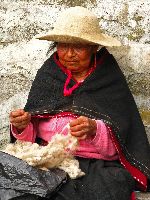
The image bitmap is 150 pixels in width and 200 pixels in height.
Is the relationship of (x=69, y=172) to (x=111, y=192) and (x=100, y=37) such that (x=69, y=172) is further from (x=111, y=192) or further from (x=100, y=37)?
(x=100, y=37)

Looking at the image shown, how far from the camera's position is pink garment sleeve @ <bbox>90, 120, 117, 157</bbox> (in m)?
2.41

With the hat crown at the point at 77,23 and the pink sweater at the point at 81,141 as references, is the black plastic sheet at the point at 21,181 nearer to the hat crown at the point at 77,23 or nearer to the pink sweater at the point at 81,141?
the pink sweater at the point at 81,141

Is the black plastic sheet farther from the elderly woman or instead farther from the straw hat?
the straw hat

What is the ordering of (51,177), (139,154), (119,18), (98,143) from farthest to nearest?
(119,18)
(139,154)
(98,143)
(51,177)

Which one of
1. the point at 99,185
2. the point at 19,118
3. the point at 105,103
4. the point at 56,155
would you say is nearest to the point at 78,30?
the point at 105,103

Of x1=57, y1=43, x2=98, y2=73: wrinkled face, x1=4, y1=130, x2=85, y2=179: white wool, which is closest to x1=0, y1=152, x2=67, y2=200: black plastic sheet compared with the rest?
x1=4, y1=130, x2=85, y2=179: white wool

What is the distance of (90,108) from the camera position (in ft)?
8.27

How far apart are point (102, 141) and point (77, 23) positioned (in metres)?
0.57

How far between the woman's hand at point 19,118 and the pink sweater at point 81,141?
4.0 inches

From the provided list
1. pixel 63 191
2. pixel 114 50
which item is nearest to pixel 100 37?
pixel 114 50

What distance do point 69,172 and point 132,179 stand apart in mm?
306

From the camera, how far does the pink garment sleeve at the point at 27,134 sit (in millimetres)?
2592

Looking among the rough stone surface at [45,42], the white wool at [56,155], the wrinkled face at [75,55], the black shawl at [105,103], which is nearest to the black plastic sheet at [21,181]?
the white wool at [56,155]

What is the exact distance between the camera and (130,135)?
258 cm
